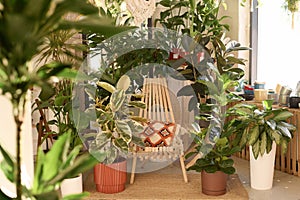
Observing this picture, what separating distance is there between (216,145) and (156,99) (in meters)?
0.82

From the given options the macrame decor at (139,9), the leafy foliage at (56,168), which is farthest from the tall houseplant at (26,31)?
the macrame decor at (139,9)

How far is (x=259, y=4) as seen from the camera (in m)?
4.83

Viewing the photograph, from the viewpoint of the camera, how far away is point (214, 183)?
352 centimetres

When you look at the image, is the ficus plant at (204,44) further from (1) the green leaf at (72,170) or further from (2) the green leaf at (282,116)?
(1) the green leaf at (72,170)

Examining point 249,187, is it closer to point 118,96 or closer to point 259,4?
point 118,96

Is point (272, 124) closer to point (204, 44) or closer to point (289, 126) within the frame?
point (289, 126)

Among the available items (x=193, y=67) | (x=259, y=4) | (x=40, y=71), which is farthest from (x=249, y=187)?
(x=40, y=71)

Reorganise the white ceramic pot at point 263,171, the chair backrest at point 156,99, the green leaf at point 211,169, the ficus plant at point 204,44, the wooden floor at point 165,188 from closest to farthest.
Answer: the green leaf at point 211,169 < the wooden floor at point 165,188 < the white ceramic pot at point 263,171 < the ficus plant at point 204,44 < the chair backrest at point 156,99

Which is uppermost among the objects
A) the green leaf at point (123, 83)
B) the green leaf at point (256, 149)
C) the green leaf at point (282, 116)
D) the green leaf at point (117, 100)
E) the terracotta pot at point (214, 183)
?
the green leaf at point (123, 83)

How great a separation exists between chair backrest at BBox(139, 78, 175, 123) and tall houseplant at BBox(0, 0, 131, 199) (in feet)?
10.7

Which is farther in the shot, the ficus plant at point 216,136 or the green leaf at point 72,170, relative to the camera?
the ficus plant at point 216,136

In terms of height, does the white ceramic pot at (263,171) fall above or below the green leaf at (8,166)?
below

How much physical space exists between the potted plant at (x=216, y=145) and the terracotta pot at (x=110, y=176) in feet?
1.99

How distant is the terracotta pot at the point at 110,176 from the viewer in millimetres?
3647
